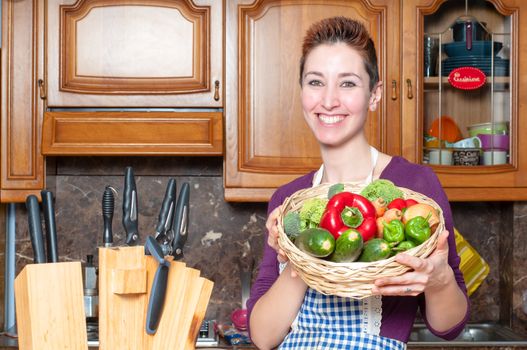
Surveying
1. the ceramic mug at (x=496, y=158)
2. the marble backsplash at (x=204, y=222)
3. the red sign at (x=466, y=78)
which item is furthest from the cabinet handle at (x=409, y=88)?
the marble backsplash at (x=204, y=222)

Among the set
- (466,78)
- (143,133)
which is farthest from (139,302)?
(466,78)

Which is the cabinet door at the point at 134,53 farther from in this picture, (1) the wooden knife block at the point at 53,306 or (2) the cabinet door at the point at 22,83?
(1) the wooden knife block at the point at 53,306

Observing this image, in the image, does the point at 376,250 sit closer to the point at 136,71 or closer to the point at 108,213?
the point at 108,213

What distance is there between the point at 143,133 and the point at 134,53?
0.27 m

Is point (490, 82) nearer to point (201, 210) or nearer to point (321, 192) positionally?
point (201, 210)

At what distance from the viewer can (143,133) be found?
8.14 feet

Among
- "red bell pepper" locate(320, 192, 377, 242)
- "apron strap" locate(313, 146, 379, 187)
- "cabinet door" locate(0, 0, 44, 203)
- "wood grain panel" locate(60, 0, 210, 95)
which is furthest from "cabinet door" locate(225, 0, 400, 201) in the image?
"red bell pepper" locate(320, 192, 377, 242)

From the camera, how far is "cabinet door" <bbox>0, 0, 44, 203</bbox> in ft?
8.18

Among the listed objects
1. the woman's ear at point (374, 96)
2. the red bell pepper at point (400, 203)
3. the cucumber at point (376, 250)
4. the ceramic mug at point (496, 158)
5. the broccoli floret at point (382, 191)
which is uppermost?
the woman's ear at point (374, 96)

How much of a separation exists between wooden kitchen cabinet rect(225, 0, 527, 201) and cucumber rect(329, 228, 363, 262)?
1.39m

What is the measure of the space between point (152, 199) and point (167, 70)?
1.87 feet

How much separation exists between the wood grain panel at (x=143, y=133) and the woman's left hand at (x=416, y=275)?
55.4 inches

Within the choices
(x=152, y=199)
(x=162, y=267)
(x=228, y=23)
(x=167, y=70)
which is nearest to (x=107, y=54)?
(x=167, y=70)

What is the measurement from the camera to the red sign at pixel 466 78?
8.34 feet
